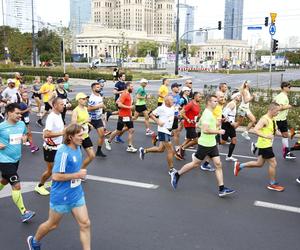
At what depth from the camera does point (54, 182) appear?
4.34m

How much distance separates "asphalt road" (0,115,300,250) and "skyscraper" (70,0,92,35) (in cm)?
15797

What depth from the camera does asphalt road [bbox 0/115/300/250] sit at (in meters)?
5.16

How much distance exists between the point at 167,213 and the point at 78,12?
560 ft

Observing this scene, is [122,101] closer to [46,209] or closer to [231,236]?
[46,209]

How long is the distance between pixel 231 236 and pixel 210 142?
1.99 m

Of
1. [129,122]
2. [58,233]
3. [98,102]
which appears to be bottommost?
[58,233]

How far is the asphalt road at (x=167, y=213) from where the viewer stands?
16.9ft

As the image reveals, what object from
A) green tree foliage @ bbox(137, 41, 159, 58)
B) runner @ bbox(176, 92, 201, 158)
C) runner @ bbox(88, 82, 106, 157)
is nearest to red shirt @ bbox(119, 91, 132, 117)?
runner @ bbox(88, 82, 106, 157)

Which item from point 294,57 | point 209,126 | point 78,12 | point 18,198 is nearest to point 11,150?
point 18,198

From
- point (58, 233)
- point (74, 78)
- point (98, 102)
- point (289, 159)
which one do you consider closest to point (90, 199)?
point (58, 233)

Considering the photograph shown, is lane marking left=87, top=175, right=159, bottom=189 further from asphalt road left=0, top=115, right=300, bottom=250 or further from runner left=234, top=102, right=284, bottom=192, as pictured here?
runner left=234, top=102, right=284, bottom=192

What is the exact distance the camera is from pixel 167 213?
6.12 metres

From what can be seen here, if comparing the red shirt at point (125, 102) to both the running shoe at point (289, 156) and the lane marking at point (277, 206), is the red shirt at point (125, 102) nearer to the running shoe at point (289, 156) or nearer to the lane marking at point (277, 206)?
the running shoe at point (289, 156)

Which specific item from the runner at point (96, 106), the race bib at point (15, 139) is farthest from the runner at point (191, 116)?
the race bib at point (15, 139)
